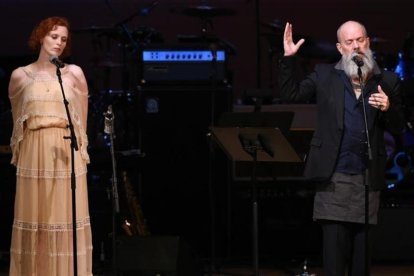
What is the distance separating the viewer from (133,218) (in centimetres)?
815

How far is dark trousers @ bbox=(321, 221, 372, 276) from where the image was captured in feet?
19.6

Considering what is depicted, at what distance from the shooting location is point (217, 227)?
841cm

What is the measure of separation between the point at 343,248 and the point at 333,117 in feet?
2.63

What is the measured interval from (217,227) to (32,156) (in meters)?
2.59

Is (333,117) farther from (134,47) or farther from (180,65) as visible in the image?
(134,47)

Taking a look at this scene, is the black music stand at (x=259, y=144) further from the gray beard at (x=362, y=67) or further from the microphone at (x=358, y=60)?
the microphone at (x=358, y=60)

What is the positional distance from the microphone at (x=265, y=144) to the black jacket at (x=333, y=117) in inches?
15.7

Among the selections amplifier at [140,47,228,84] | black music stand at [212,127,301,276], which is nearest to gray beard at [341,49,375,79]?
black music stand at [212,127,301,276]

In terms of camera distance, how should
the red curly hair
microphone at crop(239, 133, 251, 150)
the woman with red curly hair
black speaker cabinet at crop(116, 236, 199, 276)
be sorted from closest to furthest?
the woman with red curly hair, the red curly hair, microphone at crop(239, 133, 251, 150), black speaker cabinet at crop(116, 236, 199, 276)

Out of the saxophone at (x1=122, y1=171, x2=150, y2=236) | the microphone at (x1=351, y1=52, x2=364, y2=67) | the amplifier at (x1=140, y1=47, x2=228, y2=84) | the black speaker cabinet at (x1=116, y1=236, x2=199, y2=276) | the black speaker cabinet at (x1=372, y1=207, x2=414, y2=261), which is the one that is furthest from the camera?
the amplifier at (x1=140, y1=47, x2=228, y2=84)

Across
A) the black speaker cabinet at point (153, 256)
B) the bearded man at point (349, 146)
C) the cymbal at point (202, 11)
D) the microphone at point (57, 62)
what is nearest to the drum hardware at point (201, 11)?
the cymbal at point (202, 11)

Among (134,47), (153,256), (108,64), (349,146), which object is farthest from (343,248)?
(108,64)

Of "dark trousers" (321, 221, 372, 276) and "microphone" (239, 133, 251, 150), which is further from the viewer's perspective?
"microphone" (239, 133, 251, 150)

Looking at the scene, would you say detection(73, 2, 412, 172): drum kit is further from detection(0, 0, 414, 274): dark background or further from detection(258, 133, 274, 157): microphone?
detection(258, 133, 274, 157): microphone
